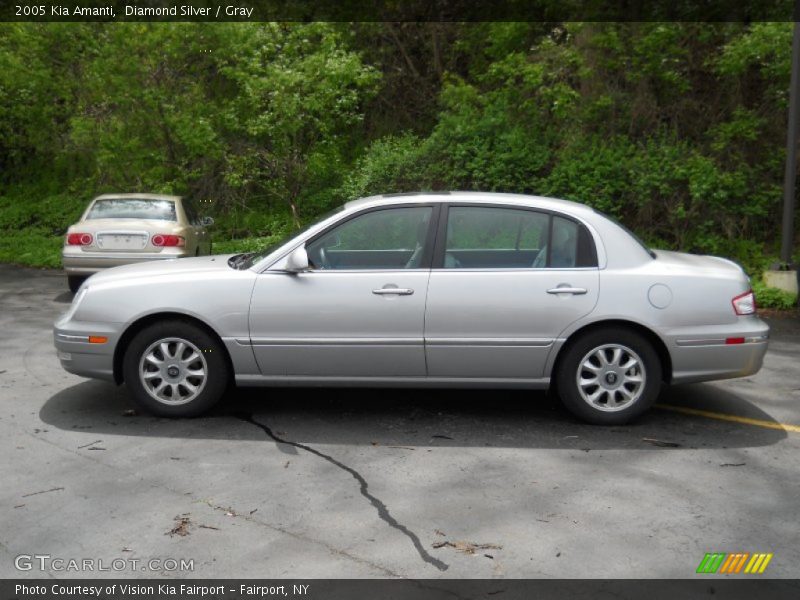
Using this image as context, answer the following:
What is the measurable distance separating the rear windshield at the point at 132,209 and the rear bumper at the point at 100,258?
0.67m

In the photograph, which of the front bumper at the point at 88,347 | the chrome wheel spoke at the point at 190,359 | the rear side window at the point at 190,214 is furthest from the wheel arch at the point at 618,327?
the rear side window at the point at 190,214

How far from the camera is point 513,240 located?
6746mm

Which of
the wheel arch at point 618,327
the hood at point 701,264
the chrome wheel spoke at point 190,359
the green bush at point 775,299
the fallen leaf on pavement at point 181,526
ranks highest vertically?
the hood at point 701,264

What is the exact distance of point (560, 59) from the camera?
16375mm

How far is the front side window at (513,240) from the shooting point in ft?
21.8

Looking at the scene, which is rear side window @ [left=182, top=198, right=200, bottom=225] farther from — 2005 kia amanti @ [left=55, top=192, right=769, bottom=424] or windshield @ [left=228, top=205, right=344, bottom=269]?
2005 kia amanti @ [left=55, top=192, right=769, bottom=424]

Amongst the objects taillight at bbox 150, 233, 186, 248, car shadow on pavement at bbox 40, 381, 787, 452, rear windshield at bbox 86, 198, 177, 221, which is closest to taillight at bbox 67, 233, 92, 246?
rear windshield at bbox 86, 198, 177, 221

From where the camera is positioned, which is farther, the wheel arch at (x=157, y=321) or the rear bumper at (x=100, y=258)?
the rear bumper at (x=100, y=258)

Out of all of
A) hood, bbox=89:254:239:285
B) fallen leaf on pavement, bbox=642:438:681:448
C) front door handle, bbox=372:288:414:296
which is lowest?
fallen leaf on pavement, bbox=642:438:681:448

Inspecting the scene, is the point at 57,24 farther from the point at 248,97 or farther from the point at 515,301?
the point at 515,301

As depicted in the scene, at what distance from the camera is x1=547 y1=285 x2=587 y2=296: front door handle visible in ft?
21.3

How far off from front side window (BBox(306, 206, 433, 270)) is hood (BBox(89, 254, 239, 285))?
716 millimetres

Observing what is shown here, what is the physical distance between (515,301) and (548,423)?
0.94 meters

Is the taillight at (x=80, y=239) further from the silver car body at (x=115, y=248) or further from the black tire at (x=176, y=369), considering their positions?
the black tire at (x=176, y=369)
